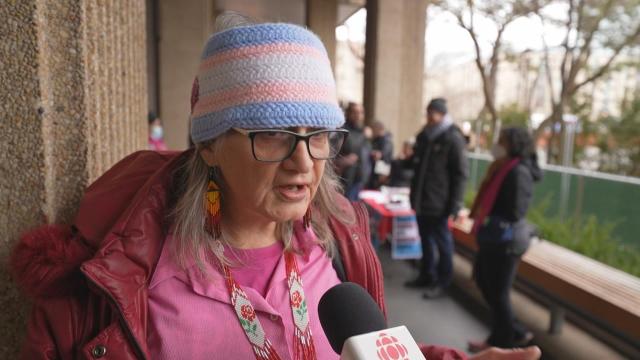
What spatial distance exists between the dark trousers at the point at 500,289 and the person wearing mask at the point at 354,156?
2.51 metres

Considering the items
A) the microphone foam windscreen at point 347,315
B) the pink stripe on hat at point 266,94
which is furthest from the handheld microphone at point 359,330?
the pink stripe on hat at point 266,94

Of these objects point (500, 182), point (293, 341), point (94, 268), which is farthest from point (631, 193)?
point (94, 268)

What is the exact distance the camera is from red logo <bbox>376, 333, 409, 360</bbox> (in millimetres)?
707

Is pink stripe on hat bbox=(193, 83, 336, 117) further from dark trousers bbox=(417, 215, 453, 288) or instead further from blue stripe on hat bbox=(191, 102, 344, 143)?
dark trousers bbox=(417, 215, 453, 288)

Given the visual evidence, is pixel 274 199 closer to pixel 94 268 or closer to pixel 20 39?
pixel 94 268

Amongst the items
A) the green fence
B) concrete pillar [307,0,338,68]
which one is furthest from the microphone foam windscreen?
concrete pillar [307,0,338,68]

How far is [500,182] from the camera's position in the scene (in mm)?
3818

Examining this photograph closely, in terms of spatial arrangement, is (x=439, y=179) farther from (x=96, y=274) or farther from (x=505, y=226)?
(x=96, y=274)

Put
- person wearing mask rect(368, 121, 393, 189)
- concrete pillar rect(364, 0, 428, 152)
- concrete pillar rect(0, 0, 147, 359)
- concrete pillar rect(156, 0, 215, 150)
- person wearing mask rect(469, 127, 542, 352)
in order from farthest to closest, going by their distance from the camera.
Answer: concrete pillar rect(156, 0, 215, 150) < concrete pillar rect(364, 0, 428, 152) < person wearing mask rect(368, 121, 393, 189) < person wearing mask rect(469, 127, 542, 352) < concrete pillar rect(0, 0, 147, 359)

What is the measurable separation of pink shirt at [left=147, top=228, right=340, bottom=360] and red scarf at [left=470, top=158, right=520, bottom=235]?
9.50 ft

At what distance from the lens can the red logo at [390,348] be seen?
2.32 ft

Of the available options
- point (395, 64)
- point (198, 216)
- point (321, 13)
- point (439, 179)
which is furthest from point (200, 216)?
point (321, 13)

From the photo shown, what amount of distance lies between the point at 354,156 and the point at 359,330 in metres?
5.43

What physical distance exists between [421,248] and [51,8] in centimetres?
493
